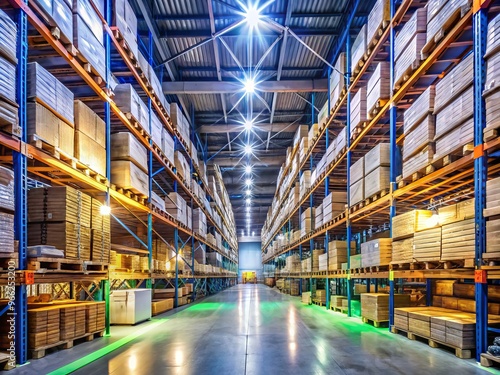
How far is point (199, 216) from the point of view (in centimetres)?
1733

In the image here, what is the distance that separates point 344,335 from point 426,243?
2.38 metres

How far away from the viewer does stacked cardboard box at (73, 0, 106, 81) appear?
6723 millimetres

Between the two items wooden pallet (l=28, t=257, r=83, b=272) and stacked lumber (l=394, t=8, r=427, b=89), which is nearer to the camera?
wooden pallet (l=28, t=257, r=83, b=272)

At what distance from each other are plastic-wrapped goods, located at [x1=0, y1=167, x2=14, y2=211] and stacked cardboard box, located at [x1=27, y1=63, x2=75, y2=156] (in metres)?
0.77

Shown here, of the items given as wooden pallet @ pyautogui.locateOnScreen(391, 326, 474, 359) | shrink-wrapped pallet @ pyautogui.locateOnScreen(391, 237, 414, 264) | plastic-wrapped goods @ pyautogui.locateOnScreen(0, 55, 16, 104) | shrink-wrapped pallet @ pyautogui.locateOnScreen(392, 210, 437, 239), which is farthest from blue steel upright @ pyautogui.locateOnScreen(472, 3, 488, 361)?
plastic-wrapped goods @ pyautogui.locateOnScreen(0, 55, 16, 104)

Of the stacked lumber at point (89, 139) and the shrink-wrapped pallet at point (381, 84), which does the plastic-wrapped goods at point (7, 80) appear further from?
the shrink-wrapped pallet at point (381, 84)

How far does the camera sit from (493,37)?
195 inches

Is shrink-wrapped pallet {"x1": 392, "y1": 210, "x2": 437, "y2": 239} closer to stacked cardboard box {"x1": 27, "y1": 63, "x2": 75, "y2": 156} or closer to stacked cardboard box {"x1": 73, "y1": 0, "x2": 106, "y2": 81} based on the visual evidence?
stacked cardboard box {"x1": 27, "y1": 63, "x2": 75, "y2": 156}

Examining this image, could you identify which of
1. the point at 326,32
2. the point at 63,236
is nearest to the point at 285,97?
the point at 326,32

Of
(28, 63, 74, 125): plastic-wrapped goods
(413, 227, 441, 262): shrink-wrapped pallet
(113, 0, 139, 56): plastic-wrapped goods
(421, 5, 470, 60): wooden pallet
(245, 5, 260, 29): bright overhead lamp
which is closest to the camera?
(421, 5, 470, 60): wooden pallet

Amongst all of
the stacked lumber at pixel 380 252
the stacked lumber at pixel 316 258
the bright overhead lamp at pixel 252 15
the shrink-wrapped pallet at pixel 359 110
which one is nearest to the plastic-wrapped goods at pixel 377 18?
the shrink-wrapped pallet at pixel 359 110

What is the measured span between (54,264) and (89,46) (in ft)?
12.6

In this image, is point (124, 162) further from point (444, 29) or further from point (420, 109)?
point (444, 29)

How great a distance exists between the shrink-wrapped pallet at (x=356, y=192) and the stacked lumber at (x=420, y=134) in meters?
2.08
